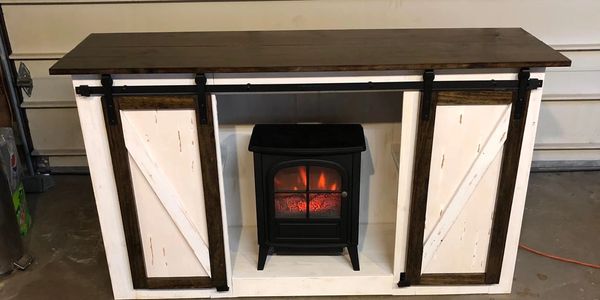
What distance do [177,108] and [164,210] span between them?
0.46 m

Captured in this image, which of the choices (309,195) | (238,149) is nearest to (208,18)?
(238,149)

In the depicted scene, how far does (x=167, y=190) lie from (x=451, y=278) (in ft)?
→ 4.15

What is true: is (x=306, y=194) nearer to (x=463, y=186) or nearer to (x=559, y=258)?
(x=463, y=186)

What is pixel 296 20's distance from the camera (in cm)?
292

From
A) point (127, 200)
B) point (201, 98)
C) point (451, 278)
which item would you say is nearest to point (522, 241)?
point (451, 278)

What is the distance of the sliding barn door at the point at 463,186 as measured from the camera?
6.76ft

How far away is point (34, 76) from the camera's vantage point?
314 centimetres

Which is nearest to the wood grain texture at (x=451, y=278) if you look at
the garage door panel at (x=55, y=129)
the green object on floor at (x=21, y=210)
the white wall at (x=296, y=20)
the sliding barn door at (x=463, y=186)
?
the sliding barn door at (x=463, y=186)

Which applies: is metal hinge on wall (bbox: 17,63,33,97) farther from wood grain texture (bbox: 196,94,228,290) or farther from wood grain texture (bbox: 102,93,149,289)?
wood grain texture (bbox: 196,94,228,290)

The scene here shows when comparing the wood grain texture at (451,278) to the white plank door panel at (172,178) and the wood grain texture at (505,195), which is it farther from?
the white plank door panel at (172,178)

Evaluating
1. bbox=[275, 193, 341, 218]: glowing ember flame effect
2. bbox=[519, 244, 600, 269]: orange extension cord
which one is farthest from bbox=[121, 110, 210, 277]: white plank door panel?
bbox=[519, 244, 600, 269]: orange extension cord

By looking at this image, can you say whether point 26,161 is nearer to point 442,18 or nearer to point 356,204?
point 356,204

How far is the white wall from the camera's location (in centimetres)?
289

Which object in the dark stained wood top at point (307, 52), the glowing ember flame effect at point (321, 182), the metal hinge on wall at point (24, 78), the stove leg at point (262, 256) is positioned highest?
the dark stained wood top at point (307, 52)
